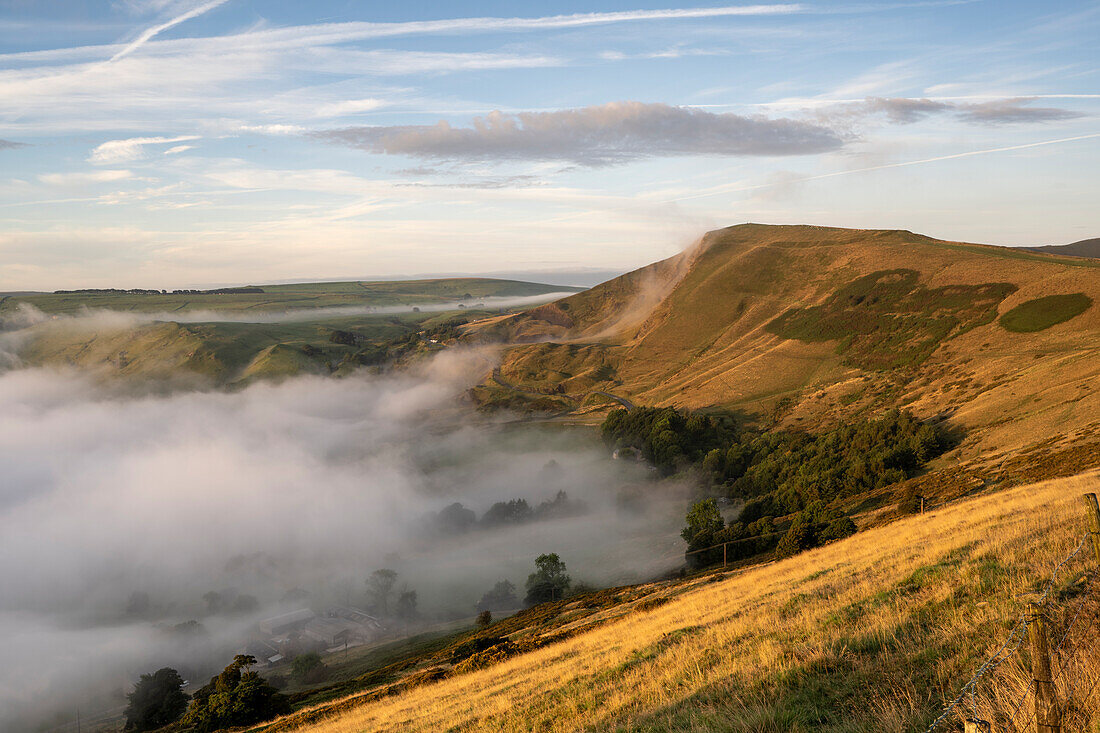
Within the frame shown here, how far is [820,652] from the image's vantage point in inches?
452

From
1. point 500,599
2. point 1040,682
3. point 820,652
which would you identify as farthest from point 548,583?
point 1040,682

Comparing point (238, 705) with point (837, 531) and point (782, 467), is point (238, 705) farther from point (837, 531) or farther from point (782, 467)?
point (782, 467)

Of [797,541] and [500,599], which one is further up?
[797,541]

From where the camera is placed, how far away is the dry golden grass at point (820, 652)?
9.48 metres

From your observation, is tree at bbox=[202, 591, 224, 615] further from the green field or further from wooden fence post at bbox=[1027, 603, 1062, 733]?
the green field

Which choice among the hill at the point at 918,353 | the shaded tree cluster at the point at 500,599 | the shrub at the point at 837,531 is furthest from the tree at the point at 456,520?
the shrub at the point at 837,531

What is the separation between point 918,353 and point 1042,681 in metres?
139

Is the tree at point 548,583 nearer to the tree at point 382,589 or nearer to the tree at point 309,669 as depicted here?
the tree at point 309,669

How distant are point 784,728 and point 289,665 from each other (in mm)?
112092

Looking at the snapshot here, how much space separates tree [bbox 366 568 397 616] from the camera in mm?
114188

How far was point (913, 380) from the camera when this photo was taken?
360 ft

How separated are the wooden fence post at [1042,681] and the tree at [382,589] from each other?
121644mm

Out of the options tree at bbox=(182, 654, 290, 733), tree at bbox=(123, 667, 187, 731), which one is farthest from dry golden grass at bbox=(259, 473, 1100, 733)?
tree at bbox=(123, 667, 187, 731)

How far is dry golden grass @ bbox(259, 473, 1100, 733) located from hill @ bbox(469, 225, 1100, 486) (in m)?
31.4
